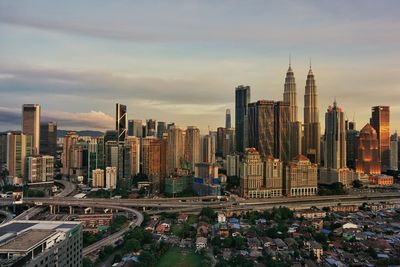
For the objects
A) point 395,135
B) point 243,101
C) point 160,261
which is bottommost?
point 160,261

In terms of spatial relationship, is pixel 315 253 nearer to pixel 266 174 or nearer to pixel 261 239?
pixel 261 239

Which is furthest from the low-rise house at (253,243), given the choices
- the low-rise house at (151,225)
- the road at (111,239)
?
the road at (111,239)

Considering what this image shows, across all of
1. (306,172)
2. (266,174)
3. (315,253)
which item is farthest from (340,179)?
(315,253)

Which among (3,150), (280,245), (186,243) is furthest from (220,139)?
(280,245)

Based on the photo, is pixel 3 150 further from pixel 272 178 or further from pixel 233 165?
pixel 272 178

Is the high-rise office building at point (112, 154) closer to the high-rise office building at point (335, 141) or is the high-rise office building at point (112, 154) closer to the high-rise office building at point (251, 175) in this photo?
the high-rise office building at point (251, 175)
